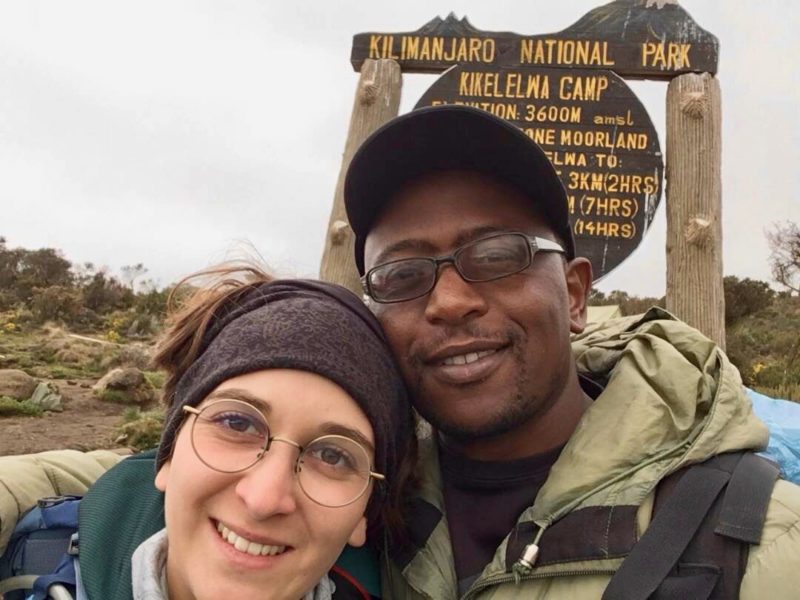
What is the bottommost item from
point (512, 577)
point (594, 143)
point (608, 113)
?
point (512, 577)

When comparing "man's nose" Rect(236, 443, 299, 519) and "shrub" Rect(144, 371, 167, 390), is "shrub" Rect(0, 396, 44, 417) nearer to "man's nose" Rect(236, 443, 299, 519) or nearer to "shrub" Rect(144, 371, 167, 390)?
"shrub" Rect(144, 371, 167, 390)

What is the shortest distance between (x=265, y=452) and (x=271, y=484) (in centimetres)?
7

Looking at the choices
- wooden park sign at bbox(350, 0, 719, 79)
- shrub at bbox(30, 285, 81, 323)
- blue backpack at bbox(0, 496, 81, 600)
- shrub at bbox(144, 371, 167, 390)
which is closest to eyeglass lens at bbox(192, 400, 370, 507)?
blue backpack at bbox(0, 496, 81, 600)

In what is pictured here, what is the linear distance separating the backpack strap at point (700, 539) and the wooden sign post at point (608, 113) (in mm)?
2267

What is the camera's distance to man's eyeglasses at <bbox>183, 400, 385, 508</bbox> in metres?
1.31

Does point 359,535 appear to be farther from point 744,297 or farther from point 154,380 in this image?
point 744,297

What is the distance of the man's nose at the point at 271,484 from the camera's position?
4.08 feet

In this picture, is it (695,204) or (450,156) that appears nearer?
(450,156)

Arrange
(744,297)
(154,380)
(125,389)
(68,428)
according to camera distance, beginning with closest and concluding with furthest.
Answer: (68,428) → (125,389) → (154,380) → (744,297)

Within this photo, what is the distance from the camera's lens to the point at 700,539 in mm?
1277

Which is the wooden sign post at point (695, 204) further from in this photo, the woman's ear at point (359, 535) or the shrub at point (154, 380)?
the shrub at point (154, 380)

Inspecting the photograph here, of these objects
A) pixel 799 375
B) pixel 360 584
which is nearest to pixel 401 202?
pixel 360 584

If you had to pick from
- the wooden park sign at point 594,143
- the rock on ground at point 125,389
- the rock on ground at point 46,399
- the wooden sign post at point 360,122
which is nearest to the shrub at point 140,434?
the rock on ground at point 46,399

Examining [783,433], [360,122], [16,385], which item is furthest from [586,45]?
Answer: [16,385]
